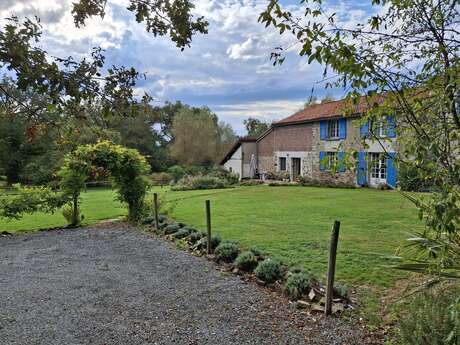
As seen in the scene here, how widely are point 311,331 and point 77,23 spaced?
11.7ft

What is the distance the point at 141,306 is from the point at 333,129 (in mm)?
20612

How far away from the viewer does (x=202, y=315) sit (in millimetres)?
4301

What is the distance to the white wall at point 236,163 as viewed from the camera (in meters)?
30.7

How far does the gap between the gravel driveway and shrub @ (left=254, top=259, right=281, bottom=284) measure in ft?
0.93

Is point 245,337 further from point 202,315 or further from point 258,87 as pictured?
point 258,87

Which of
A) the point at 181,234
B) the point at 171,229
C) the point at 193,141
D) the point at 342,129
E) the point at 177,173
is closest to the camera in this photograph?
the point at 181,234

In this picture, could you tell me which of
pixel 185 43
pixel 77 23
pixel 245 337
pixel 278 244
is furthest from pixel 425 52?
pixel 278 244

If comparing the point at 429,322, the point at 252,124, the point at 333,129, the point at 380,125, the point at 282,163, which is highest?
the point at 252,124

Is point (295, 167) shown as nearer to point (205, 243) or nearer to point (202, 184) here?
point (202, 184)

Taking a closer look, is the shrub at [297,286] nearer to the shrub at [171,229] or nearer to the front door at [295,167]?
the shrub at [171,229]

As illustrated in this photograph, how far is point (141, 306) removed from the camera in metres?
Result: 4.62

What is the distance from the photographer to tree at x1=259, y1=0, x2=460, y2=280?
2.01 meters

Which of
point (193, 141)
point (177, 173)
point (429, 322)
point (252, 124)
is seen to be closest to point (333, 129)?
point (177, 173)

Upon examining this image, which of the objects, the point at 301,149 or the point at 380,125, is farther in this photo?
the point at 301,149
